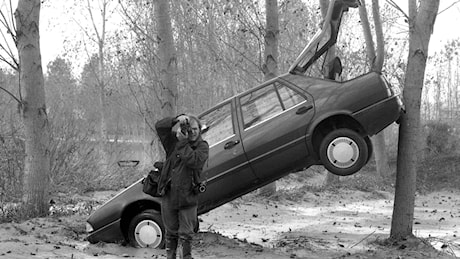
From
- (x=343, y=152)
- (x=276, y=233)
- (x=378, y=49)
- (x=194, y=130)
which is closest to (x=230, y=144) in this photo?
(x=343, y=152)

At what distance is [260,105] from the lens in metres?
7.27

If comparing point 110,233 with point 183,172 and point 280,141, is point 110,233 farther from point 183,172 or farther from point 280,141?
point 280,141

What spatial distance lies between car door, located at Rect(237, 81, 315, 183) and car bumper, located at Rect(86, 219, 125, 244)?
5.91 ft

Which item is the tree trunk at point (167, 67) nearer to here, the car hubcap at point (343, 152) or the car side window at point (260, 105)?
the car side window at point (260, 105)

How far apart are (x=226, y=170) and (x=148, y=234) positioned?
47.5 inches

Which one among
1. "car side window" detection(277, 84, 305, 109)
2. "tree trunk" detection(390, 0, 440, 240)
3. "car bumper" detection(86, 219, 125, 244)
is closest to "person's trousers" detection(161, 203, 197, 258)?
"car bumper" detection(86, 219, 125, 244)

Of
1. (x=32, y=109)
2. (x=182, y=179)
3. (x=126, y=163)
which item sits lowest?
(x=182, y=179)

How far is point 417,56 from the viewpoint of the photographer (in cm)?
750

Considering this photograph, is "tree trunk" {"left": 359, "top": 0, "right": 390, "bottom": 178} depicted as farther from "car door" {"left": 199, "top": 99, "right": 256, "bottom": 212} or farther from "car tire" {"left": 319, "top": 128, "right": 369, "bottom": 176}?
"car door" {"left": 199, "top": 99, "right": 256, "bottom": 212}

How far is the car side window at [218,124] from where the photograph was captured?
284 inches

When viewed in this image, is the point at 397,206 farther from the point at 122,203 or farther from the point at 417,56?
the point at 122,203

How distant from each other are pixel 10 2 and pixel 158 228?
4.47 m

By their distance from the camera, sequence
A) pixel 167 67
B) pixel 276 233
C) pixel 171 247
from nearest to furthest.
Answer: pixel 171 247 → pixel 276 233 → pixel 167 67

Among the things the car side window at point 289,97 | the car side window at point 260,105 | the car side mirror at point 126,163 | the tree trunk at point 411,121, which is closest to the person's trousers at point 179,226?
the car side window at point 260,105
